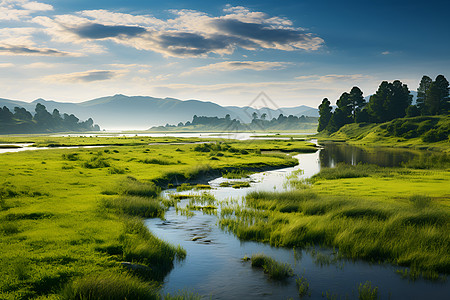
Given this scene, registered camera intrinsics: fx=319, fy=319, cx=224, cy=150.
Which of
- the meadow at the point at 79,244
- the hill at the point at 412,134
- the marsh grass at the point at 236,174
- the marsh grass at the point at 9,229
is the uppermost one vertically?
the hill at the point at 412,134

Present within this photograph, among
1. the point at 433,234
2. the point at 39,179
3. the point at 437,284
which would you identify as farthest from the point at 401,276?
the point at 39,179

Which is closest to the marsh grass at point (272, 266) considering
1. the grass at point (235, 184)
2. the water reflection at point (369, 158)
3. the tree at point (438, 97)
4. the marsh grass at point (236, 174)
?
the grass at point (235, 184)

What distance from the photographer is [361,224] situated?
19.3 meters

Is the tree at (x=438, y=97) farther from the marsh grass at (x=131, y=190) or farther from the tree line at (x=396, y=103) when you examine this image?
the marsh grass at (x=131, y=190)

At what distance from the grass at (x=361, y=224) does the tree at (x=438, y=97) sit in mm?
137865

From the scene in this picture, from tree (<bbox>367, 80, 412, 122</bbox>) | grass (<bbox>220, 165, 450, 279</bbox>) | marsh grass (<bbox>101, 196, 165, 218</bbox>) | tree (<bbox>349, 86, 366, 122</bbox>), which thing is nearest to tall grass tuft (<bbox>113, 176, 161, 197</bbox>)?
marsh grass (<bbox>101, 196, 165, 218</bbox>)

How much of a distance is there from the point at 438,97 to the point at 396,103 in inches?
690

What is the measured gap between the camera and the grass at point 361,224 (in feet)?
53.2

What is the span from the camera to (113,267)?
1312 centimetres

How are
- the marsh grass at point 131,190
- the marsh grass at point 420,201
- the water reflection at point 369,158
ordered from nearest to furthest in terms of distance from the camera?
1. the marsh grass at point 420,201
2. the marsh grass at point 131,190
3. the water reflection at point 369,158

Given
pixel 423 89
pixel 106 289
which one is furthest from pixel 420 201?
pixel 423 89

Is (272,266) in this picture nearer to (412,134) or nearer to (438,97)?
(412,134)

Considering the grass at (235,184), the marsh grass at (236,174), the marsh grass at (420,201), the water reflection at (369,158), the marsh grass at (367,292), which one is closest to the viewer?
the marsh grass at (367,292)

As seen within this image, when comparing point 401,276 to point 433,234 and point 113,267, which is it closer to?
point 433,234
